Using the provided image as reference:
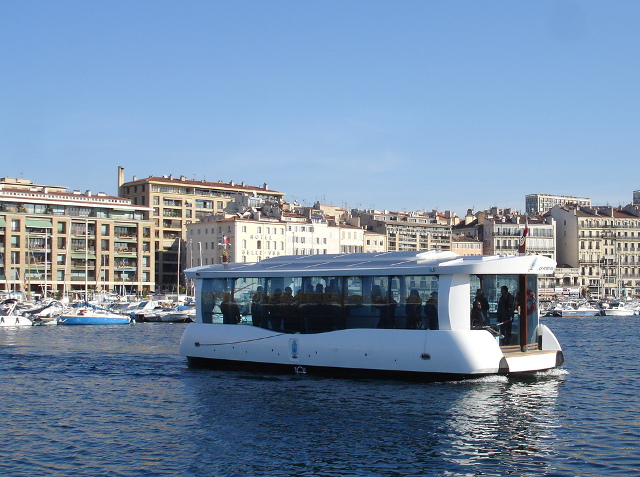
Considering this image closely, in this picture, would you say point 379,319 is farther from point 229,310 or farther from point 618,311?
point 618,311

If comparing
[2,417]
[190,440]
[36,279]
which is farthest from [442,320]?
[36,279]

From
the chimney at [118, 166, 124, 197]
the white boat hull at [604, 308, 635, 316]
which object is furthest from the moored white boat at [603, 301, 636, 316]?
the chimney at [118, 166, 124, 197]

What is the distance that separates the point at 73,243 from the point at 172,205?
897 inches

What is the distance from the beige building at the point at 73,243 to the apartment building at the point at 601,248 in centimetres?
6894

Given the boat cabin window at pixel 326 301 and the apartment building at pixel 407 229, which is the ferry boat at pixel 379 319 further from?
the apartment building at pixel 407 229

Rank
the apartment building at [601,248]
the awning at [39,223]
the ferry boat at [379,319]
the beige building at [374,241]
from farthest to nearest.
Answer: the apartment building at [601,248] → the beige building at [374,241] → the awning at [39,223] → the ferry boat at [379,319]

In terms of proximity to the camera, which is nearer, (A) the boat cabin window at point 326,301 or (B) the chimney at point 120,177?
(A) the boat cabin window at point 326,301

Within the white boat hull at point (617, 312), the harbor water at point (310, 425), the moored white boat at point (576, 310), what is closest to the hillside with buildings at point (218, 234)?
the moored white boat at point (576, 310)

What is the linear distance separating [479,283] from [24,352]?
2284 cm

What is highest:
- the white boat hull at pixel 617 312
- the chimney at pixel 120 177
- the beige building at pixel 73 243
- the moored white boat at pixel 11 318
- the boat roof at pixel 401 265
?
the chimney at pixel 120 177

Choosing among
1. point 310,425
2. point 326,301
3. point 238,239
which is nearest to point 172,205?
point 238,239

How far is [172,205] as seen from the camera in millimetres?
133500

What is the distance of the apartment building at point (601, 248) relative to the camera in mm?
147625

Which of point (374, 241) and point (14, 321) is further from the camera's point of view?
point (374, 241)
